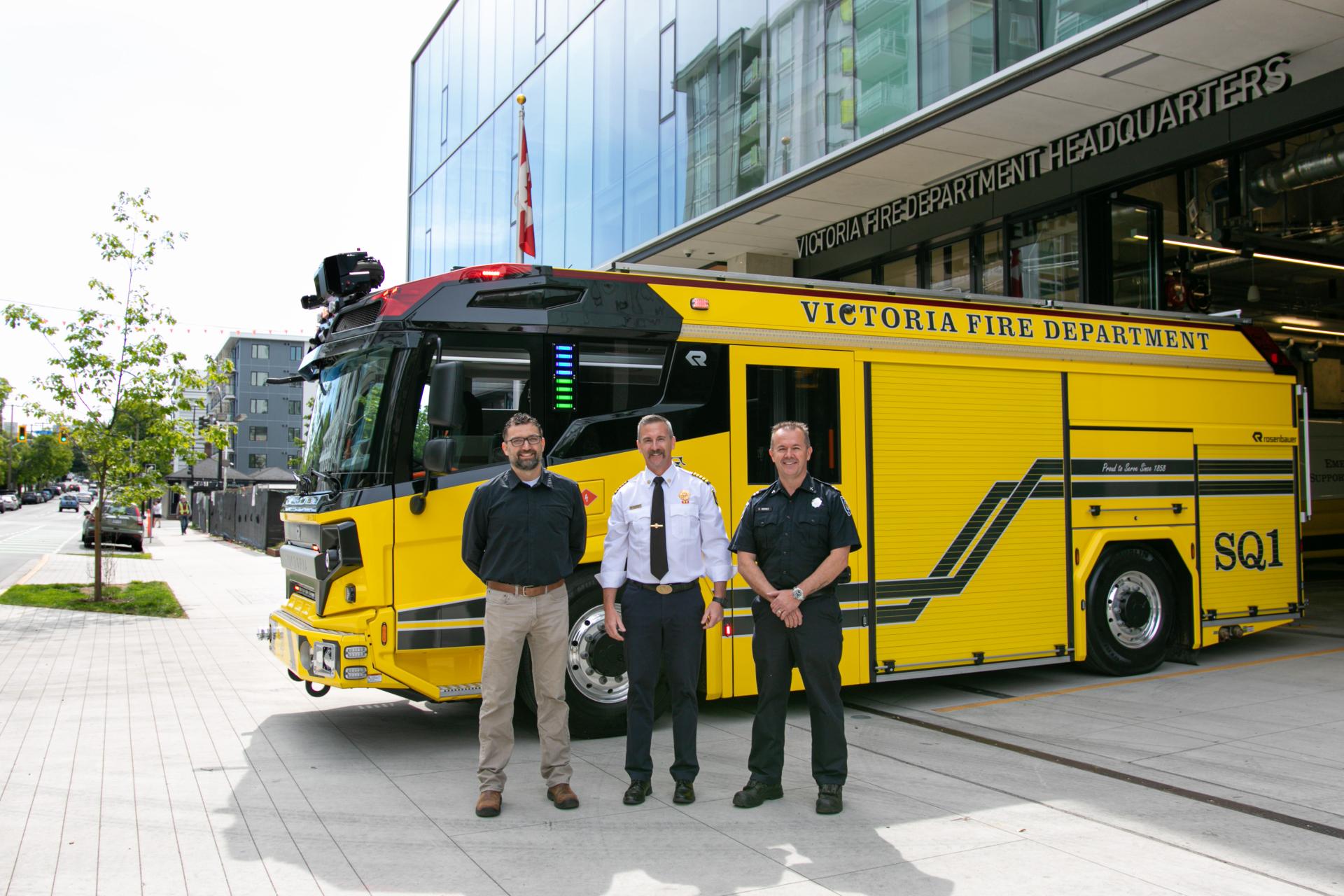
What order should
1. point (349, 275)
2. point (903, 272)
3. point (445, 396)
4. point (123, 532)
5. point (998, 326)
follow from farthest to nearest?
point (123, 532) < point (903, 272) < point (998, 326) < point (349, 275) < point (445, 396)

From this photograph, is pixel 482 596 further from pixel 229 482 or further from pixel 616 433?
pixel 229 482

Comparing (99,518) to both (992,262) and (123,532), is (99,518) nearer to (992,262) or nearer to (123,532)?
(992,262)

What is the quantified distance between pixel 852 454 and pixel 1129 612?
3.11 m

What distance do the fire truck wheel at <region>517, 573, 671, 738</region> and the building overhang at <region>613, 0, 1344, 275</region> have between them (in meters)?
7.67

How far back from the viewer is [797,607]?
514cm

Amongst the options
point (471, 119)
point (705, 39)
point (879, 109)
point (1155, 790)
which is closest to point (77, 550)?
point (471, 119)

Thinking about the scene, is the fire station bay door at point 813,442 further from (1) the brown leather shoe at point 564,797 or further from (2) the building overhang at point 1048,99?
(2) the building overhang at point 1048,99

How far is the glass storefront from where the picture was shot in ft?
41.2

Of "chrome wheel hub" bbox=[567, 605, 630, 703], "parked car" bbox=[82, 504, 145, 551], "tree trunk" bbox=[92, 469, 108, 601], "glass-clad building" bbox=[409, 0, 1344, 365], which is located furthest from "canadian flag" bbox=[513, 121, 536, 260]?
"parked car" bbox=[82, 504, 145, 551]

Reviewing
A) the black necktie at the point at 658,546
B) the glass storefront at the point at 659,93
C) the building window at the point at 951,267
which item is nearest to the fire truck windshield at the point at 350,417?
the black necktie at the point at 658,546

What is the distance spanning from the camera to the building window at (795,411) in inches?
281

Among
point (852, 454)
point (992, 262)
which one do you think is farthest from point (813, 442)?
point (992, 262)

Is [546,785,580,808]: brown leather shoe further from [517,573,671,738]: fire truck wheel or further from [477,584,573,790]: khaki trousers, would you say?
[517,573,671,738]: fire truck wheel

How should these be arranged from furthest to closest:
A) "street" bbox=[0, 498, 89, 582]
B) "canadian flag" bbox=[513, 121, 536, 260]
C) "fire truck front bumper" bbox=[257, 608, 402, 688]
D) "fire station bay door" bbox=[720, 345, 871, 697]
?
"street" bbox=[0, 498, 89, 582], "canadian flag" bbox=[513, 121, 536, 260], "fire station bay door" bbox=[720, 345, 871, 697], "fire truck front bumper" bbox=[257, 608, 402, 688]
